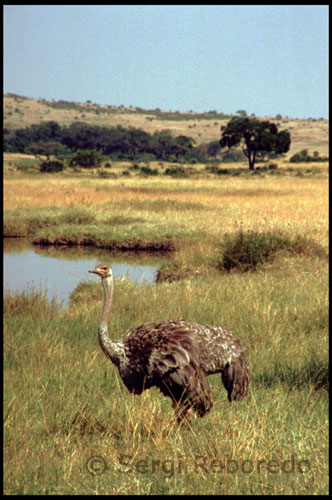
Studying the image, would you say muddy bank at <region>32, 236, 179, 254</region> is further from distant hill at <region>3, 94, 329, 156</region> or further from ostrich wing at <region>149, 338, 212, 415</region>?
distant hill at <region>3, 94, 329, 156</region>

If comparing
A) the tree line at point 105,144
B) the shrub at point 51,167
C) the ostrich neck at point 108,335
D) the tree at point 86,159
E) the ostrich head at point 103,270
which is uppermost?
the tree line at point 105,144

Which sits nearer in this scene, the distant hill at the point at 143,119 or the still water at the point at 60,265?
the still water at the point at 60,265

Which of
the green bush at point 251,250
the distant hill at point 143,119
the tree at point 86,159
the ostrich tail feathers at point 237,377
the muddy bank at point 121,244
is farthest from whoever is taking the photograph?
the distant hill at point 143,119

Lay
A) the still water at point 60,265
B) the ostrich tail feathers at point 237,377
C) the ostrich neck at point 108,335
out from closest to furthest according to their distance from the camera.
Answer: the ostrich neck at point 108,335
the ostrich tail feathers at point 237,377
the still water at point 60,265

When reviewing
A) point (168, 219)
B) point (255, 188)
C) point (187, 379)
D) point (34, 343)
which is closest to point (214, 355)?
point (187, 379)

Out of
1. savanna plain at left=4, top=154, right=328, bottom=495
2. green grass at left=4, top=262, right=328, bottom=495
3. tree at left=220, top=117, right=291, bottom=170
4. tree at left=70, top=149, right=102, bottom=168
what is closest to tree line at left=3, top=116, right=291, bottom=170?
tree at left=220, top=117, right=291, bottom=170

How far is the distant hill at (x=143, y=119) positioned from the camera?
429 ft

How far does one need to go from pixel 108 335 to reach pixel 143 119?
153604 mm

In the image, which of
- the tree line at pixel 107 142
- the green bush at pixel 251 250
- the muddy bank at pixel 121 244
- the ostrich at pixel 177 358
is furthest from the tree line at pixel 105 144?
the ostrich at pixel 177 358

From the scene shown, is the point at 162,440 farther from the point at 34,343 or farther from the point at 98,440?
the point at 34,343

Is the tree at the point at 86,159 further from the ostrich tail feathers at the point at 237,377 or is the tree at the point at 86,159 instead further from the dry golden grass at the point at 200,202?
the ostrich tail feathers at the point at 237,377

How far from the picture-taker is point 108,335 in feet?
15.7

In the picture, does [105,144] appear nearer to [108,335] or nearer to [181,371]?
[108,335]

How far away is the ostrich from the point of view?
15.6 feet
